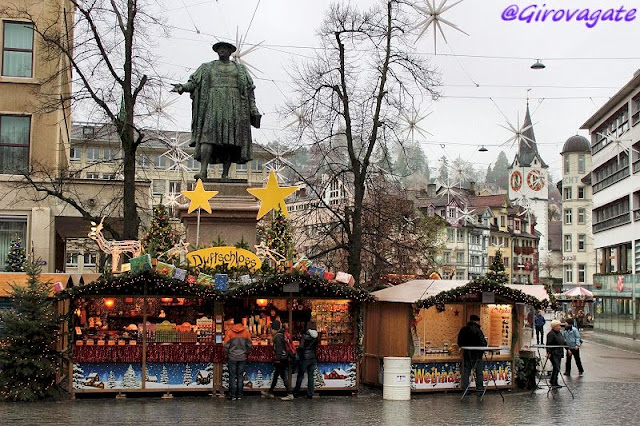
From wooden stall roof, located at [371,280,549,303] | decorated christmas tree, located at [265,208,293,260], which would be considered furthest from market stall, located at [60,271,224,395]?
wooden stall roof, located at [371,280,549,303]

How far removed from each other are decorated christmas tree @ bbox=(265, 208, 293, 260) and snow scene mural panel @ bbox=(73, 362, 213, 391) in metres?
2.93

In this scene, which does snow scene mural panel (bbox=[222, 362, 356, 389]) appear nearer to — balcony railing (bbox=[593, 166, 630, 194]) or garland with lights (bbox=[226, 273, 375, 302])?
garland with lights (bbox=[226, 273, 375, 302])

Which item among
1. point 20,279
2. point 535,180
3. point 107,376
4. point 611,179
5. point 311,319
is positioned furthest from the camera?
point 611,179

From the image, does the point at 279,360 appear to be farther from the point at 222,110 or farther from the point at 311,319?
the point at 222,110

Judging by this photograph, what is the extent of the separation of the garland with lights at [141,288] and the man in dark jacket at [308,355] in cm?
197

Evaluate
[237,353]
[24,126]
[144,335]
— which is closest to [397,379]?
[237,353]

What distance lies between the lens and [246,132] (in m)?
21.4

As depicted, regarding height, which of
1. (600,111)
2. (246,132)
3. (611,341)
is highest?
(600,111)

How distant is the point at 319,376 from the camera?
64.9ft

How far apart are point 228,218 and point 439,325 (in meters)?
5.42

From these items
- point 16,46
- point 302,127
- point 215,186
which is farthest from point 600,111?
point 215,186

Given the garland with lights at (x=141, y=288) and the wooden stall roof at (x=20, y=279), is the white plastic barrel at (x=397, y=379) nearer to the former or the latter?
the garland with lights at (x=141, y=288)

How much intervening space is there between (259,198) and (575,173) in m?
75.7

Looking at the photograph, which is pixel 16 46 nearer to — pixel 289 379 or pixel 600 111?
pixel 289 379
